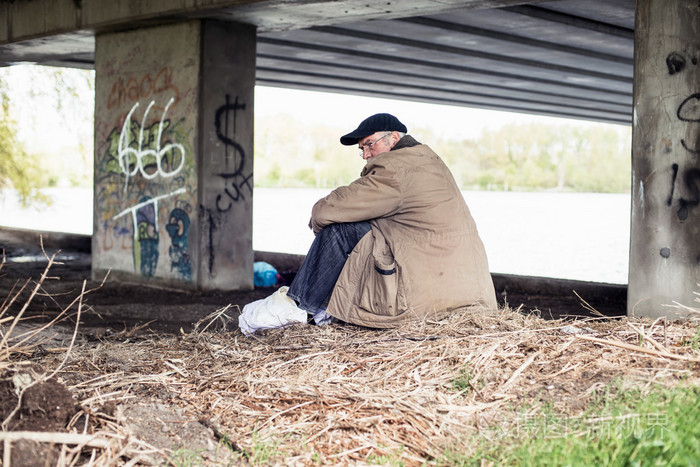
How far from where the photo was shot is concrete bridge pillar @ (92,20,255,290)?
9.14 m

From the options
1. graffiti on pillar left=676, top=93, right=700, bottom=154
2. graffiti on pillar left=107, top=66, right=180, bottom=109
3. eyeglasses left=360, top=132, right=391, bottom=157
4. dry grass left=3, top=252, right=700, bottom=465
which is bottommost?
dry grass left=3, top=252, right=700, bottom=465

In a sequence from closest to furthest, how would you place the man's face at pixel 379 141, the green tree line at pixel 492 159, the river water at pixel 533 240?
the man's face at pixel 379 141, the river water at pixel 533 240, the green tree line at pixel 492 159

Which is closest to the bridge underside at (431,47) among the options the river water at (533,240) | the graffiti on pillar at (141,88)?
the graffiti on pillar at (141,88)

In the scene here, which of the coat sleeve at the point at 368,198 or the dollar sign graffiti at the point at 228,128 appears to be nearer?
the coat sleeve at the point at 368,198

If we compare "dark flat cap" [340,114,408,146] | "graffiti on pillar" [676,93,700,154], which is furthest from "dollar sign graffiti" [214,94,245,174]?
"graffiti on pillar" [676,93,700,154]

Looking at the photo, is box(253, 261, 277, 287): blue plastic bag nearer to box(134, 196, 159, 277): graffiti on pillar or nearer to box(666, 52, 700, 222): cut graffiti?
box(134, 196, 159, 277): graffiti on pillar

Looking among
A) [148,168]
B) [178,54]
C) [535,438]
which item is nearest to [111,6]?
[178,54]

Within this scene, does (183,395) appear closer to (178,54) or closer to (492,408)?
(492,408)

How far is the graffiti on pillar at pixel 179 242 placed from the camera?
928cm

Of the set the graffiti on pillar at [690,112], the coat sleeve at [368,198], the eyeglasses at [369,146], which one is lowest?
the coat sleeve at [368,198]

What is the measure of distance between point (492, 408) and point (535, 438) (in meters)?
0.36

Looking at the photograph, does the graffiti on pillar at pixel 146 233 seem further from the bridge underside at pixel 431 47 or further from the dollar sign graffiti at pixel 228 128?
the bridge underside at pixel 431 47

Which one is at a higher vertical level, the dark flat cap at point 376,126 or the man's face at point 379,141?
the dark flat cap at point 376,126

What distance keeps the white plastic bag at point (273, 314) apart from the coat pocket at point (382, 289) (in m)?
0.47
